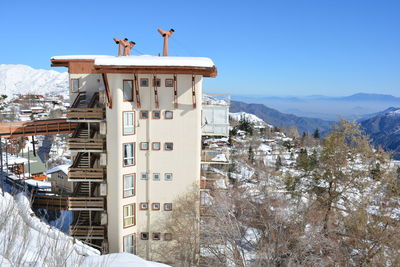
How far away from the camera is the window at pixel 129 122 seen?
19.0 meters

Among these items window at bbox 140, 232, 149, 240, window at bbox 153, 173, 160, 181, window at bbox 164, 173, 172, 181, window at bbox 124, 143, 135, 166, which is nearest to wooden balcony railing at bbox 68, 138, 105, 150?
window at bbox 124, 143, 135, 166

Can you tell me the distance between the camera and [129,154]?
19.6 m

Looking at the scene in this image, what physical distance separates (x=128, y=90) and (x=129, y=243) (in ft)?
34.6

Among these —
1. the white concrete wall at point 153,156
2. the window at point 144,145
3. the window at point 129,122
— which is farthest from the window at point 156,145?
the window at point 129,122

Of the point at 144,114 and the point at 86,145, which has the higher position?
the point at 144,114

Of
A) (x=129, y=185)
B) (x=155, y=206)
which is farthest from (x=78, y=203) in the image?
(x=155, y=206)

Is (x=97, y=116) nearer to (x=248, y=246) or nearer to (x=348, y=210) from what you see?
(x=248, y=246)

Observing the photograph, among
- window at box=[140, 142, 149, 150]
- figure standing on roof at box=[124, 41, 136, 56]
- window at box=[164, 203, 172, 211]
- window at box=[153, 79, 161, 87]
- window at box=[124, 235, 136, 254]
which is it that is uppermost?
figure standing on roof at box=[124, 41, 136, 56]

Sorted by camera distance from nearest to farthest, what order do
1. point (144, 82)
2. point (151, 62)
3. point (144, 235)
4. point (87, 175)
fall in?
point (151, 62) < point (144, 82) < point (87, 175) < point (144, 235)

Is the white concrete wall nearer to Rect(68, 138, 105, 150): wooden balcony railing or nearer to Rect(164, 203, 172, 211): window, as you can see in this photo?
Rect(164, 203, 172, 211): window

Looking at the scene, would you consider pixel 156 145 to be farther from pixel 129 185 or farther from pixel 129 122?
pixel 129 185

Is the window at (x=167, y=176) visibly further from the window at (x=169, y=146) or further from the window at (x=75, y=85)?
the window at (x=75, y=85)

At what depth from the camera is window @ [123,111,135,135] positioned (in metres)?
19.0

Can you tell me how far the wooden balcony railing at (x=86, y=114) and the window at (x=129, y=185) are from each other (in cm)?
435
